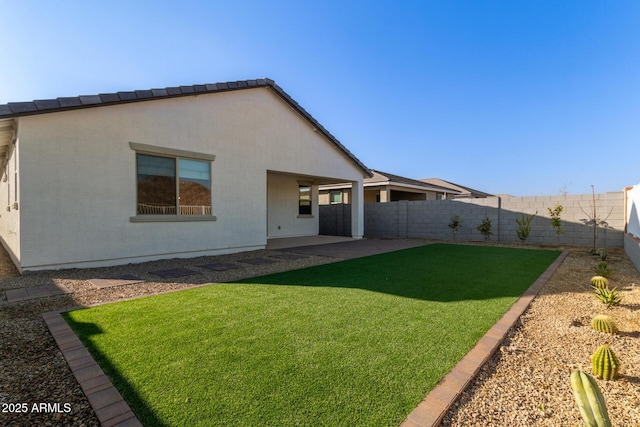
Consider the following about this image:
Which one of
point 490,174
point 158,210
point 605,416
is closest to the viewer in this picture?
point 605,416

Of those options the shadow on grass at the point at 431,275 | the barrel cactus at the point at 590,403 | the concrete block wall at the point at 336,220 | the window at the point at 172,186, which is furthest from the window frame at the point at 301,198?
the barrel cactus at the point at 590,403

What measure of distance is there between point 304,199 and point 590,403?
15817mm

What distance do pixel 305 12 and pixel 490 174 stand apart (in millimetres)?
28313

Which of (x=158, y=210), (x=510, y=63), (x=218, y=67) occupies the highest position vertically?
(x=510, y=63)

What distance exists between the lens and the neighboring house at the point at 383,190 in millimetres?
19956

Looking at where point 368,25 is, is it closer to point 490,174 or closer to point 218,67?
point 218,67

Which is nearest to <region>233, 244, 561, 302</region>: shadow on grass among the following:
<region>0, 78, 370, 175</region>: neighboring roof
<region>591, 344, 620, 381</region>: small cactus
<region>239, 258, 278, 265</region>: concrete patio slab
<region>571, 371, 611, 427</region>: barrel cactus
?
<region>239, 258, 278, 265</region>: concrete patio slab

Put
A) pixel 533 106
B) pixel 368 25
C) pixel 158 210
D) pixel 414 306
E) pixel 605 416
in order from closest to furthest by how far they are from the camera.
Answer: pixel 605 416 < pixel 414 306 < pixel 158 210 < pixel 368 25 < pixel 533 106

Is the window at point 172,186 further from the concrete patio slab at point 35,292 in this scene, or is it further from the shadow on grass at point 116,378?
the shadow on grass at point 116,378

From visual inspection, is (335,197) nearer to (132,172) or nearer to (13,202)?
(132,172)

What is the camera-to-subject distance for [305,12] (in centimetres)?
1133

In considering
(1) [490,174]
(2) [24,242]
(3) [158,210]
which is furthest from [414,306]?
(1) [490,174]

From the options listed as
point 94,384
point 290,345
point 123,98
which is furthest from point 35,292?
point 290,345

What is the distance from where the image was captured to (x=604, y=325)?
11.9 feet
